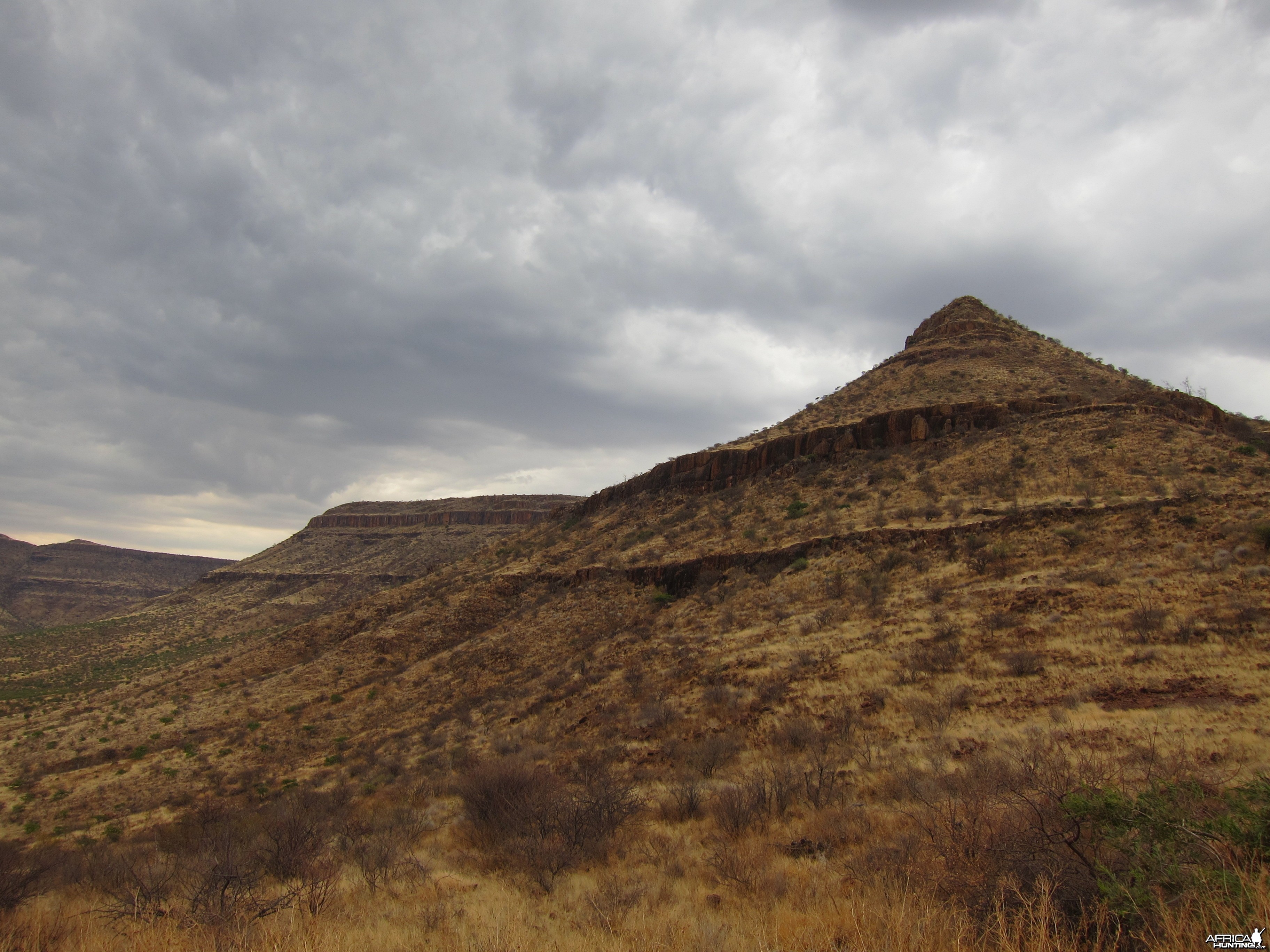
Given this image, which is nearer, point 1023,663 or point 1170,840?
point 1170,840

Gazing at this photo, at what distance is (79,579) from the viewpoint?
12425 centimetres

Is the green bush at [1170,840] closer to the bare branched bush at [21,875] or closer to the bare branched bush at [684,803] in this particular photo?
the bare branched bush at [684,803]

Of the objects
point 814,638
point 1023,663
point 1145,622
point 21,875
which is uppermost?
point 1145,622

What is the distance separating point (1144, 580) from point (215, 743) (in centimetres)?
3728

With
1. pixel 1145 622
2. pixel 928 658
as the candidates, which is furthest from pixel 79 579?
pixel 1145 622

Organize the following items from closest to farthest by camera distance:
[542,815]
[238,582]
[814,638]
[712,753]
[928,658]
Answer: [542,815]
[712,753]
[928,658]
[814,638]
[238,582]

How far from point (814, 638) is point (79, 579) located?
6386 inches

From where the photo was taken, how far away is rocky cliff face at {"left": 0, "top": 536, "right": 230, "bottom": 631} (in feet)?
368

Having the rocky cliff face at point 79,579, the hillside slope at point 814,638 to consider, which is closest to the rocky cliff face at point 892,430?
the hillside slope at point 814,638

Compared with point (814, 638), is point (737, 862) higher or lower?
lower

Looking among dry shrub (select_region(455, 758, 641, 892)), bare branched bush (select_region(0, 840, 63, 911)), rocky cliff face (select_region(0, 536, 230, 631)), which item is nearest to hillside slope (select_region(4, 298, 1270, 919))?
dry shrub (select_region(455, 758, 641, 892))

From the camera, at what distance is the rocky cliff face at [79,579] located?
112125 mm

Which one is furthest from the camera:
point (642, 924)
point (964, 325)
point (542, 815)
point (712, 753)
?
point (964, 325)

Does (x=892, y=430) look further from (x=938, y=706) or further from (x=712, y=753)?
(x=712, y=753)
